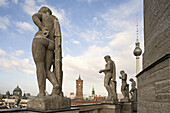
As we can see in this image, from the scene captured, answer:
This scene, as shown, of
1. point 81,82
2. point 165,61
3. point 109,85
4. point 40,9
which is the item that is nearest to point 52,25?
point 40,9

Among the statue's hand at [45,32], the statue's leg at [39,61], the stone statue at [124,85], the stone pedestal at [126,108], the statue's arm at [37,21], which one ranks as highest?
the statue's arm at [37,21]

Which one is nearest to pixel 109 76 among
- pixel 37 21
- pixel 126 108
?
pixel 126 108

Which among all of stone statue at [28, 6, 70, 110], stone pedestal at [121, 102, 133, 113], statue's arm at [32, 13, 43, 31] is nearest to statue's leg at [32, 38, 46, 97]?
stone statue at [28, 6, 70, 110]

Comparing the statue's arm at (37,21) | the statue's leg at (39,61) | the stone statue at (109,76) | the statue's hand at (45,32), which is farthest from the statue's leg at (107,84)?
the statue's arm at (37,21)

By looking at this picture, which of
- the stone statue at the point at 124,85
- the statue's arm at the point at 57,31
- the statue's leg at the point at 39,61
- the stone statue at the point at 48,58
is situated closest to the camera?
the stone statue at the point at 48,58

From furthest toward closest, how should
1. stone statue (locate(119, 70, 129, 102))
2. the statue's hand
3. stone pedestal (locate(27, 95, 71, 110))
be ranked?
1. stone statue (locate(119, 70, 129, 102))
2. the statue's hand
3. stone pedestal (locate(27, 95, 71, 110))

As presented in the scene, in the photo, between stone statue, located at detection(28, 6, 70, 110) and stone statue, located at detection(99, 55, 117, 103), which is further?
stone statue, located at detection(99, 55, 117, 103)

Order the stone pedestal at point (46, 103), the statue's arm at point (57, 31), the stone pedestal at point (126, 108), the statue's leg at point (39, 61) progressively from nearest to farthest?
the stone pedestal at point (46, 103) → the statue's leg at point (39, 61) → the statue's arm at point (57, 31) → the stone pedestal at point (126, 108)

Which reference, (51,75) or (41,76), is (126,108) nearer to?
(51,75)

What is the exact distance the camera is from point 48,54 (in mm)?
4250

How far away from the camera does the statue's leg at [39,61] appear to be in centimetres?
394

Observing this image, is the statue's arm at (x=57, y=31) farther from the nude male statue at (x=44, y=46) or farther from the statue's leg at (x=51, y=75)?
the statue's leg at (x=51, y=75)

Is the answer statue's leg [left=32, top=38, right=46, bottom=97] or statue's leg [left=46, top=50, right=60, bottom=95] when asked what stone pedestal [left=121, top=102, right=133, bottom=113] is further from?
statue's leg [left=32, top=38, right=46, bottom=97]

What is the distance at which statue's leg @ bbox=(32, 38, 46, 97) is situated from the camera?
394 centimetres
